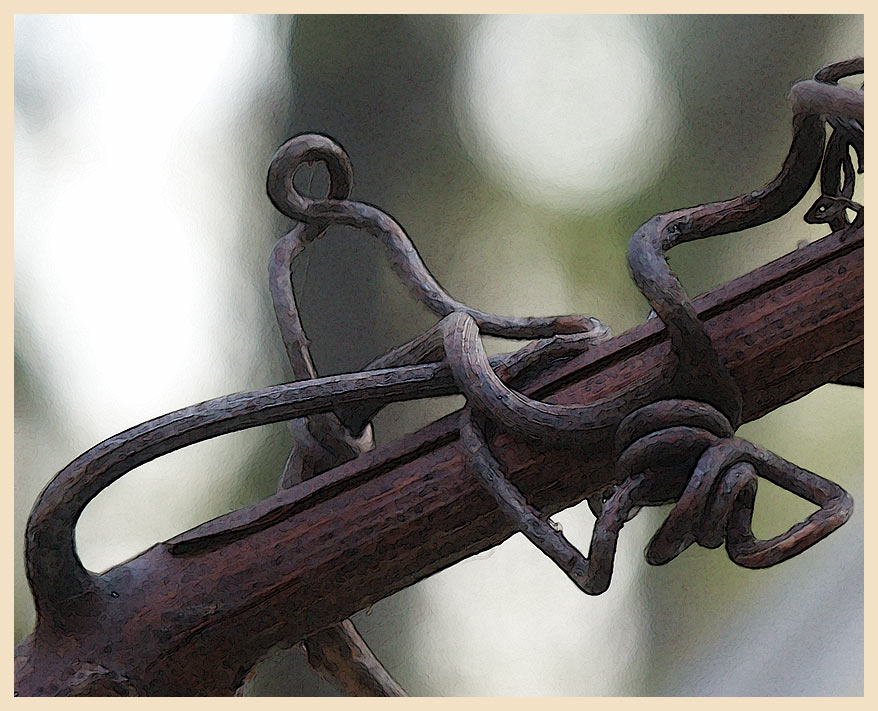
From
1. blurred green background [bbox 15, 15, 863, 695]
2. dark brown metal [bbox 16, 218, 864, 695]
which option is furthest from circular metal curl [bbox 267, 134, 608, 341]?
blurred green background [bbox 15, 15, 863, 695]

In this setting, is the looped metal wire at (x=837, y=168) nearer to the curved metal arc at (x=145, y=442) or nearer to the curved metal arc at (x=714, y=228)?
the curved metal arc at (x=714, y=228)

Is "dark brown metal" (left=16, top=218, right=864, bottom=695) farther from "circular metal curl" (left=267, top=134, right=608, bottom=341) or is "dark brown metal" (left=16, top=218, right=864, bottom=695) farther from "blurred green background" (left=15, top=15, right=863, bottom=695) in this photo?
"blurred green background" (left=15, top=15, right=863, bottom=695)

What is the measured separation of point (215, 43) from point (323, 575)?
472 mm

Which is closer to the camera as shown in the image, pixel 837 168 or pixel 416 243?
pixel 837 168

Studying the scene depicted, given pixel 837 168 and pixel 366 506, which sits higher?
pixel 837 168

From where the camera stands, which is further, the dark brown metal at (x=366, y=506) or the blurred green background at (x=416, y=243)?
the blurred green background at (x=416, y=243)

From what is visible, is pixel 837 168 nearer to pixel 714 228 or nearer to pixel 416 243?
pixel 714 228

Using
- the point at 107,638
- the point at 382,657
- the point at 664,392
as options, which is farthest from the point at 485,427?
the point at 382,657

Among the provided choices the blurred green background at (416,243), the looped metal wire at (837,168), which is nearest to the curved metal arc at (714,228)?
the looped metal wire at (837,168)

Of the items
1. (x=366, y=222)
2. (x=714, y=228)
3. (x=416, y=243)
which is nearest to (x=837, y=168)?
(x=714, y=228)

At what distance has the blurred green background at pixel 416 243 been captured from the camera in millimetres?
711

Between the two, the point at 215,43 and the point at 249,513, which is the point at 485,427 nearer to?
the point at 249,513

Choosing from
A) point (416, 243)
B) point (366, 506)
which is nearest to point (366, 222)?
point (366, 506)

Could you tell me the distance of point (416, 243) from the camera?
28.2 inches
